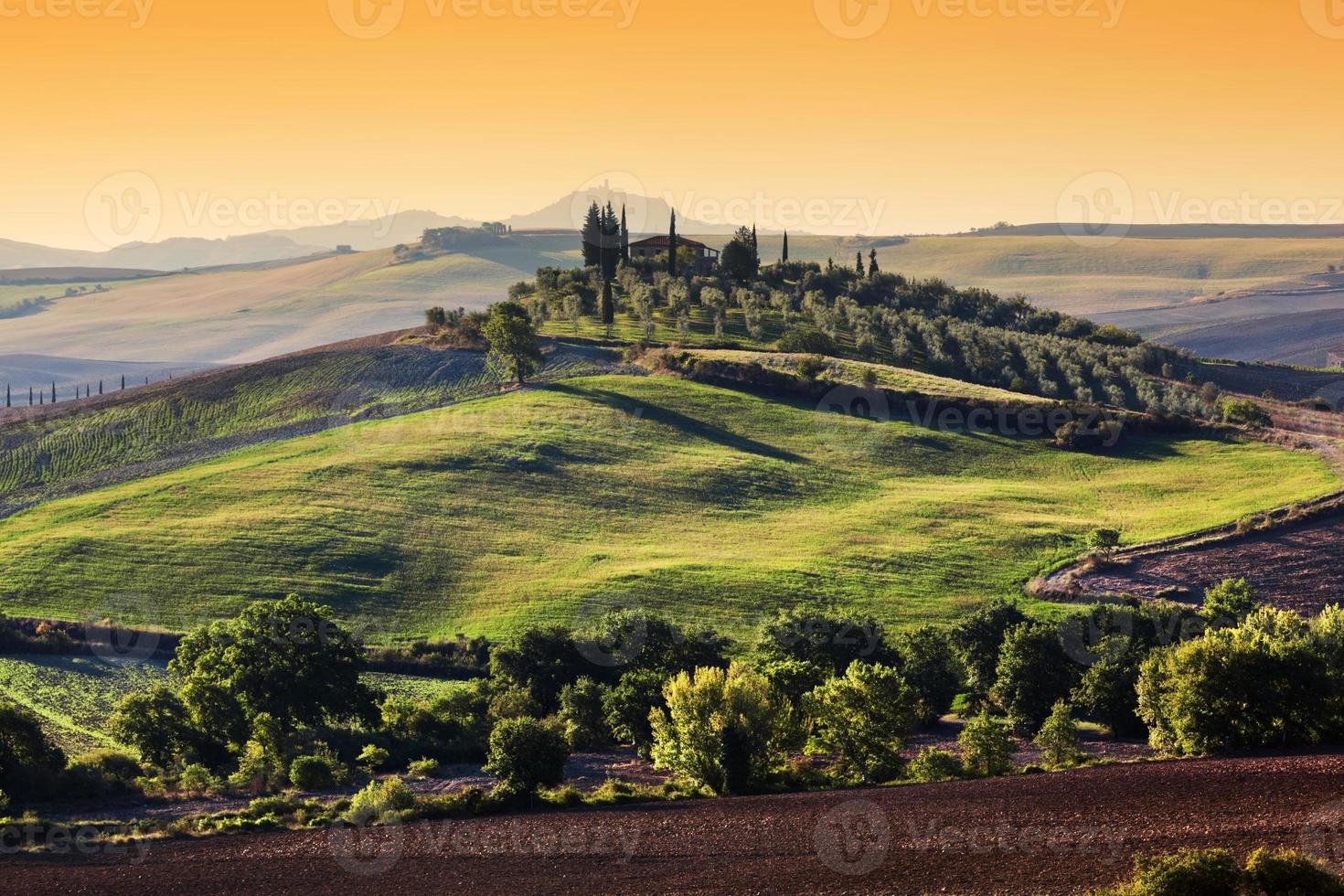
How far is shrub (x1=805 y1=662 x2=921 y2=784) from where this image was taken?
2009 inches

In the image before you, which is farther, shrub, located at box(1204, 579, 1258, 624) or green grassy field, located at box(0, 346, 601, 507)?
green grassy field, located at box(0, 346, 601, 507)

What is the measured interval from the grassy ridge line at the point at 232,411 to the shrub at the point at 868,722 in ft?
263

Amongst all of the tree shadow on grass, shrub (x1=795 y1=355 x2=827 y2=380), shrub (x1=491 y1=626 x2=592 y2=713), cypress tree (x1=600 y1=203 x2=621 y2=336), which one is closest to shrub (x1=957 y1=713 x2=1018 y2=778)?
shrub (x1=491 y1=626 x2=592 y2=713)

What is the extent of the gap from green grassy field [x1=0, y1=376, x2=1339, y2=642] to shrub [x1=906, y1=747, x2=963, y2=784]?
2675 cm

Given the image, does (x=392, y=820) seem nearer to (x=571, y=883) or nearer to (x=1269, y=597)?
(x=571, y=883)

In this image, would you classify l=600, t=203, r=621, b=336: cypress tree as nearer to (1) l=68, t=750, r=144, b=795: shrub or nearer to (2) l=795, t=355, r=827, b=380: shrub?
(2) l=795, t=355, r=827, b=380: shrub

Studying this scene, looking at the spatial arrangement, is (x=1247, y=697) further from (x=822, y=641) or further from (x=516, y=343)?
(x=516, y=343)

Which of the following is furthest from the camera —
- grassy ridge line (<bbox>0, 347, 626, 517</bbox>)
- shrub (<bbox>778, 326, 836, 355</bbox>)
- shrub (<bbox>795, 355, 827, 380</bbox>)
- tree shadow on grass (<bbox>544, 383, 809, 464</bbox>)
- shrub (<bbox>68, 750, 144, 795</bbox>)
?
shrub (<bbox>778, 326, 836, 355</bbox>)

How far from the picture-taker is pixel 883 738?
51.2m

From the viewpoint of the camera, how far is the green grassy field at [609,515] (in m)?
83.5

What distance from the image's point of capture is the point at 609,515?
3981 inches

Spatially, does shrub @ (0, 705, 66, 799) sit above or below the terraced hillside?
below

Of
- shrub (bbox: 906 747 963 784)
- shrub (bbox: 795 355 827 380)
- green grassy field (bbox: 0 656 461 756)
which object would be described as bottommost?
green grassy field (bbox: 0 656 461 756)

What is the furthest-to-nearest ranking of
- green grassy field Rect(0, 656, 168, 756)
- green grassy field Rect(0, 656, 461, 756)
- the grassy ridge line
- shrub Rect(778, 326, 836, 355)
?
1. shrub Rect(778, 326, 836, 355)
2. the grassy ridge line
3. green grassy field Rect(0, 656, 461, 756)
4. green grassy field Rect(0, 656, 168, 756)
